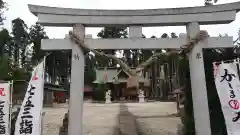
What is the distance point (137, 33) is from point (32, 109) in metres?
3.27

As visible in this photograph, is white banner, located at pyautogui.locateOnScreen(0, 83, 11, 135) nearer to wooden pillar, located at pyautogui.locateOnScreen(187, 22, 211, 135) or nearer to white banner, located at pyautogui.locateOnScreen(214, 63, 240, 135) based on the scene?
wooden pillar, located at pyautogui.locateOnScreen(187, 22, 211, 135)

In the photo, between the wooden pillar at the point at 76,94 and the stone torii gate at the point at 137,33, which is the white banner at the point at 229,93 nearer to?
the stone torii gate at the point at 137,33

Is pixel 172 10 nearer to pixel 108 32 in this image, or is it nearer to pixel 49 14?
pixel 49 14

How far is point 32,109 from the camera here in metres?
5.80

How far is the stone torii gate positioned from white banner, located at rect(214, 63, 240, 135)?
77 centimetres

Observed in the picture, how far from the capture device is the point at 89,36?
270 inches

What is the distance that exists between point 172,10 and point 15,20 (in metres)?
47.3

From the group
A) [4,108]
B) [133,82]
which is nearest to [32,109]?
[4,108]

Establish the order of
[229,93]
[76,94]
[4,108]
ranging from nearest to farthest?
[229,93] < [4,108] < [76,94]

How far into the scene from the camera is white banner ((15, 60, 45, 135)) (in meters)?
5.69

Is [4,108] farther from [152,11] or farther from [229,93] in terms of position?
[229,93]

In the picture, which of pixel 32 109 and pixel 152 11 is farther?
pixel 152 11

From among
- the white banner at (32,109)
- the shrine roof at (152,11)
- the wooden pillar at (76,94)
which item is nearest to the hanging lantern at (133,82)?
the wooden pillar at (76,94)

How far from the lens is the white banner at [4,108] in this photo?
6.10m
